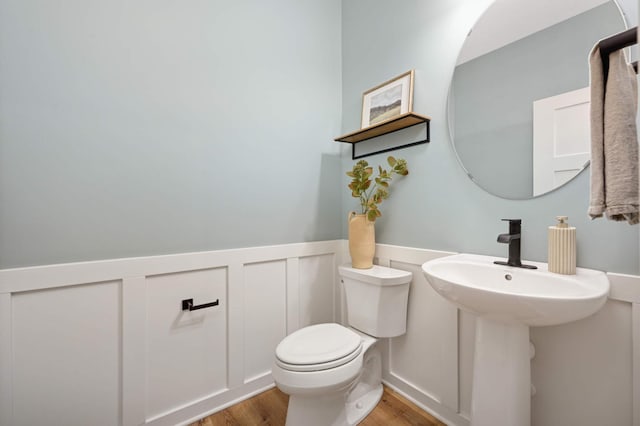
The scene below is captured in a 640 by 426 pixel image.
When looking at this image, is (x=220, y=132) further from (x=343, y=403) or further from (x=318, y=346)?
(x=343, y=403)

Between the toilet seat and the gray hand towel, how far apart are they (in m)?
0.95

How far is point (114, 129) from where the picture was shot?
3.97ft

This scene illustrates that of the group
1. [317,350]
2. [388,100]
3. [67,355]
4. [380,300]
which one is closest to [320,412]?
[317,350]

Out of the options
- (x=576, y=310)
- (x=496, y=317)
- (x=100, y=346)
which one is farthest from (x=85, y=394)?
(x=576, y=310)

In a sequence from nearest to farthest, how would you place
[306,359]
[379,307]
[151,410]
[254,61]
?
1. [306,359]
2. [151,410]
3. [379,307]
4. [254,61]

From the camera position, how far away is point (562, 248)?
36.8 inches

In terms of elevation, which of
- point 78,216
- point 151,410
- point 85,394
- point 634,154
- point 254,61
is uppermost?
point 254,61

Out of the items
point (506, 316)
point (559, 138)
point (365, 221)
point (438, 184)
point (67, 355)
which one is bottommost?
point (67, 355)

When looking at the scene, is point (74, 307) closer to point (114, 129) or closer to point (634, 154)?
point (114, 129)

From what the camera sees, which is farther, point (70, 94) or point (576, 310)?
point (70, 94)

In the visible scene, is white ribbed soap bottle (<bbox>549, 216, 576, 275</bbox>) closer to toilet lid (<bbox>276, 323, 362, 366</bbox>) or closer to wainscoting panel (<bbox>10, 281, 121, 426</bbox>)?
toilet lid (<bbox>276, 323, 362, 366</bbox>)

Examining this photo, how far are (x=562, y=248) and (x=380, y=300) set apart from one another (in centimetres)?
76

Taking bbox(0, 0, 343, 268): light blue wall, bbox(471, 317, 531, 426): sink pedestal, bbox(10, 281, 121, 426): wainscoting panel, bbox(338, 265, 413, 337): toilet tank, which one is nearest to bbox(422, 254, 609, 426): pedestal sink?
bbox(471, 317, 531, 426): sink pedestal

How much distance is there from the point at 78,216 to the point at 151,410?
0.91 m
